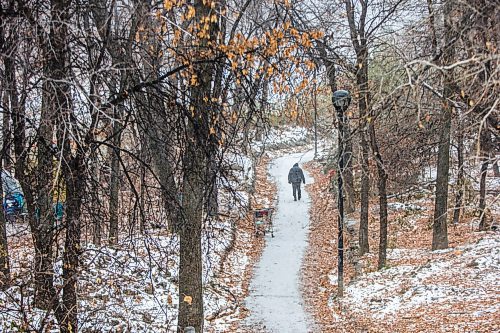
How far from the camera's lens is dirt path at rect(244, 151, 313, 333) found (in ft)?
32.1

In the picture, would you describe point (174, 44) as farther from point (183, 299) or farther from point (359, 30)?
point (359, 30)

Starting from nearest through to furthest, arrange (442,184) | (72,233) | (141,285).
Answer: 1. (72,233)
2. (141,285)
3. (442,184)

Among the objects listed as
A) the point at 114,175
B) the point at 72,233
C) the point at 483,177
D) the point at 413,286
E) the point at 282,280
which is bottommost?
the point at 282,280

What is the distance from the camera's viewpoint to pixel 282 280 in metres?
12.7

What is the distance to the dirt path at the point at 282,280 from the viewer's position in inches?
385

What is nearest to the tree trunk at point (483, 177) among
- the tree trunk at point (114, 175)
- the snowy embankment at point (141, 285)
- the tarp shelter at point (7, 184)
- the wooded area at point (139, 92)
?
the wooded area at point (139, 92)

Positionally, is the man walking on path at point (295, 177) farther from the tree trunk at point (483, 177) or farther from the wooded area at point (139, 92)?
the wooded area at point (139, 92)

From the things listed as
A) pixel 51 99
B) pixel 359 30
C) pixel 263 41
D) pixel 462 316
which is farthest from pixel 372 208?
pixel 51 99

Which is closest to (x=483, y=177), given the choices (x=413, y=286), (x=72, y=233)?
(x=413, y=286)

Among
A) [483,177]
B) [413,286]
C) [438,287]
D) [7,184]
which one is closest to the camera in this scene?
[438,287]

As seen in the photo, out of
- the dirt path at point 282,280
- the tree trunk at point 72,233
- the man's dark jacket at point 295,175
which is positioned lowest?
the dirt path at point 282,280

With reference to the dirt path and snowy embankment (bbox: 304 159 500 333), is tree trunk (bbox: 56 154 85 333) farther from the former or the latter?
snowy embankment (bbox: 304 159 500 333)

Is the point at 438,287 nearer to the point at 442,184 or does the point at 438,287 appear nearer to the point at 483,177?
the point at 442,184

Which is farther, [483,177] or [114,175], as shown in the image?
[483,177]
